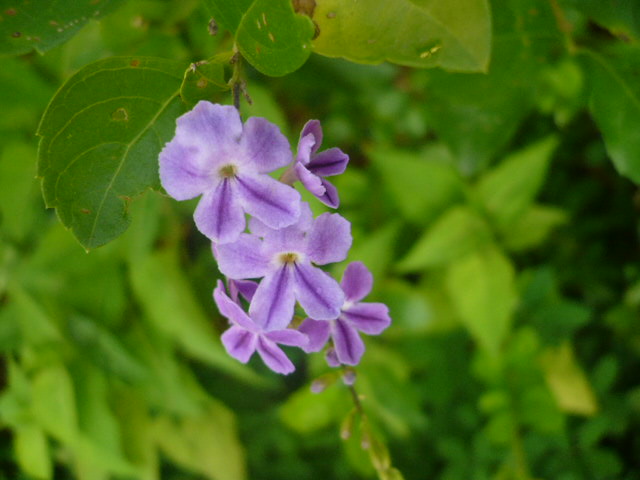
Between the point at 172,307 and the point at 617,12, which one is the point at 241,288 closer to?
the point at 617,12

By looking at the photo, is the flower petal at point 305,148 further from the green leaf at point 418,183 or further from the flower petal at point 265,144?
the green leaf at point 418,183

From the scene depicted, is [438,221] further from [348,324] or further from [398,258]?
[348,324]

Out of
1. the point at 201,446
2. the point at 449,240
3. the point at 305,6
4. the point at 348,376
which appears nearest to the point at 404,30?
the point at 305,6

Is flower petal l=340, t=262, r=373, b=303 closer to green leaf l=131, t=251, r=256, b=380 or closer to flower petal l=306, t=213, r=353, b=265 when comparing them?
flower petal l=306, t=213, r=353, b=265

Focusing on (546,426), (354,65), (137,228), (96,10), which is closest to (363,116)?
(354,65)

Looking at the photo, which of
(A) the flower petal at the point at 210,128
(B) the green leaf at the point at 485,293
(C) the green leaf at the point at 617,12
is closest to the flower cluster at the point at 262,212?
(A) the flower petal at the point at 210,128
